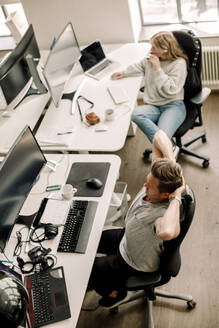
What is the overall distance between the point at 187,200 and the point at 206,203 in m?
1.40

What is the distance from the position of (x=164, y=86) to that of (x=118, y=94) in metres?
0.38

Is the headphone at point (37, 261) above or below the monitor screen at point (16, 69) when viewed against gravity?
below

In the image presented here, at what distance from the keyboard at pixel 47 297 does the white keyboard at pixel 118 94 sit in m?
1.55

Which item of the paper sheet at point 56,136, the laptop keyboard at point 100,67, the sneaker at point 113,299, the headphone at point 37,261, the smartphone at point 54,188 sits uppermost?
the laptop keyboard at point 100,67

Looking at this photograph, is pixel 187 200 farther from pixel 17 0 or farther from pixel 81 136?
pixel 17 0

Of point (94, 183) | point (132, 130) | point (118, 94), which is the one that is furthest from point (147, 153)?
point (94, 183)

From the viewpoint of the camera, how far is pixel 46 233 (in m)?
2.54

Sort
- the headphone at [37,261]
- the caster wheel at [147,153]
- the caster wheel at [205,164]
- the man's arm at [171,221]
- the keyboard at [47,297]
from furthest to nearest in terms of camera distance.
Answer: the caster wheel at [147,153] → the caster wheel at [205,164] → the headphone at [37,261] → the keyboard at [47,297] → the man's arm at [171,221]

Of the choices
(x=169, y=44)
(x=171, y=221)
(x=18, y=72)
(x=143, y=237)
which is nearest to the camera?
(x=171, y=221)

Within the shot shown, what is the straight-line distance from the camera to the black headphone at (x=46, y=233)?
254cm

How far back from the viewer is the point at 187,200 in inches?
82.7

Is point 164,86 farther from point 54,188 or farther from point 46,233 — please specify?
point 46,233

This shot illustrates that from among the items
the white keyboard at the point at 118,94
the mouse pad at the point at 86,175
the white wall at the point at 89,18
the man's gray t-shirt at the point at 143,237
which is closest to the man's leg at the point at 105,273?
the man's gray t-shirt at the point at 143,237

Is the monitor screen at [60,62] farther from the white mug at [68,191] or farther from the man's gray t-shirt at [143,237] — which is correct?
the man's gray t-shirt at [143,237]
